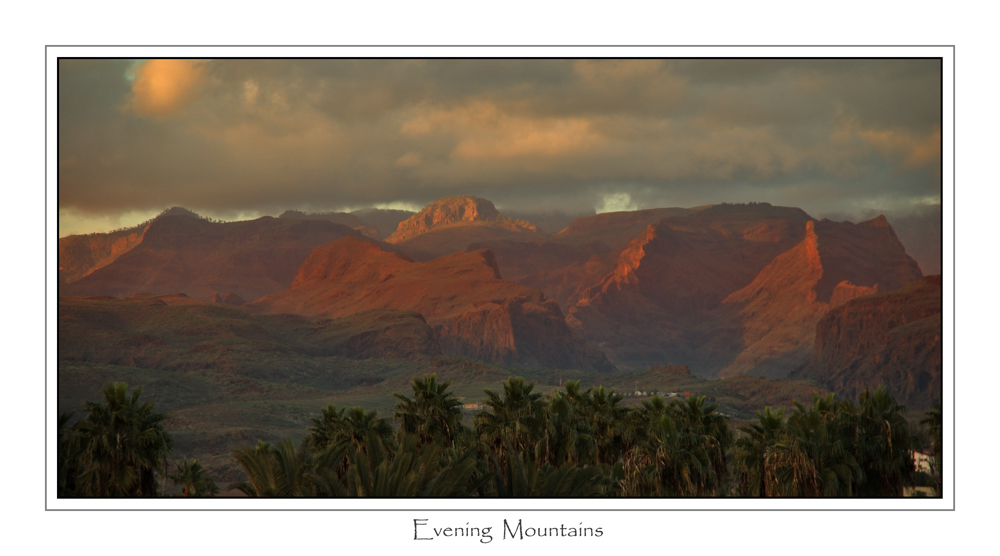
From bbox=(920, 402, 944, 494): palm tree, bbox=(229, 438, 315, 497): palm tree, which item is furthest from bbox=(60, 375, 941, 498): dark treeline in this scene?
bbox=(920, 402, 944, 494): palm tree

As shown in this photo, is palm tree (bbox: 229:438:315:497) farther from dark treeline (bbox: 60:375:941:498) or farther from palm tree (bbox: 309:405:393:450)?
palm tree (bbox: 309:405:393:450)

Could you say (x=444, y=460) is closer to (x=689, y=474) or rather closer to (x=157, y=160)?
(x=689, y=474)

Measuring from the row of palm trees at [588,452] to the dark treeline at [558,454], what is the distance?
2.3 inches

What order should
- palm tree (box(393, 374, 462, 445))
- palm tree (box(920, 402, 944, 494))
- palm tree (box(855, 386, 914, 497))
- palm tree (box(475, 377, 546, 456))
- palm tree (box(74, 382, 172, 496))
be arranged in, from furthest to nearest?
1. palm tree (box(393, 374, 462, 445))
2. palm tree (box(475, 377, 546, 456))
3. palm tree (box(855, 386, 914, 497))
4. palm tree (box(74, 382, 172, 496))
5. palm tree (box(920, 402, 944, 494))

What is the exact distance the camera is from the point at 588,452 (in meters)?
46.1

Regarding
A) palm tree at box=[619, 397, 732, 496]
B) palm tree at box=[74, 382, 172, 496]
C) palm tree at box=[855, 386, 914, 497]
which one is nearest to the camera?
palm tree at box=[74, 382, 172, 496]

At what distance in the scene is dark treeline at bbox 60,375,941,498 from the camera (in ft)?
97.9

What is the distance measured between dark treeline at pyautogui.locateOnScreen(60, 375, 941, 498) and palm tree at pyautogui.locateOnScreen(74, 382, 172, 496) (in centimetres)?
6

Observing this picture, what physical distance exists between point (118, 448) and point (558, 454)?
20.8 m

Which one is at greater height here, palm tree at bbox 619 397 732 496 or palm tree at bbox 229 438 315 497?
palm tree at bbox 229 438 315 497

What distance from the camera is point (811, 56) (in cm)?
3130

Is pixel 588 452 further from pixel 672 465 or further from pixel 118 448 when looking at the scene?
pixel 118 448

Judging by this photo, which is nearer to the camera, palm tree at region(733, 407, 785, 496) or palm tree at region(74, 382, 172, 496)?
palm tree at region(74, 382, 172, 496)
